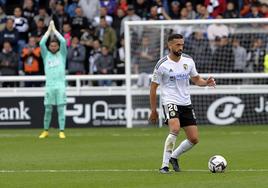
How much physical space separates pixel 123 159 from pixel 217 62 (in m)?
11.4

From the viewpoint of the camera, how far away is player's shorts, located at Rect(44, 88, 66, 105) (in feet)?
74.1

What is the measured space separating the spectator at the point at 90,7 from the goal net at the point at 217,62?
134 inches

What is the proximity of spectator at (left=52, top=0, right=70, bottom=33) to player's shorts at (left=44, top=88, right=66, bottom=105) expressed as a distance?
7783 mm

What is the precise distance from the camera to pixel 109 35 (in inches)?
1153

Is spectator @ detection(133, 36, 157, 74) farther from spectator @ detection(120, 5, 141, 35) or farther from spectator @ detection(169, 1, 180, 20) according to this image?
spectator @ detection(169, 1, 180, 20)

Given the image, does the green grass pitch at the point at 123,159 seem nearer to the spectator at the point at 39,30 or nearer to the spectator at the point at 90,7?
the spectator at the point at 39,30

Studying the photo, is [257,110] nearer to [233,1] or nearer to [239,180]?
[233,1]

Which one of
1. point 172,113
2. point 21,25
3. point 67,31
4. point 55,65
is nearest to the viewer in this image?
point 172,113

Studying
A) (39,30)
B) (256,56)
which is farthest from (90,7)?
(256,56)

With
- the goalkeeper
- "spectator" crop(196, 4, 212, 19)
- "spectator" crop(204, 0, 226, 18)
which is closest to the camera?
the goalkeeper

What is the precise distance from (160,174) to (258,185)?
7.17ft

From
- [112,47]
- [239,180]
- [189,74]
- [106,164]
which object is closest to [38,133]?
[112,47]

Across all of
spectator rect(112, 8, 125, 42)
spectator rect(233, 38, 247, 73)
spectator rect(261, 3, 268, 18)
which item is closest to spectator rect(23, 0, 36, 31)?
spectator rect(112, 8, 125, 42)

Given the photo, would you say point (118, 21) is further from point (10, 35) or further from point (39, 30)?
point (10, 35)
